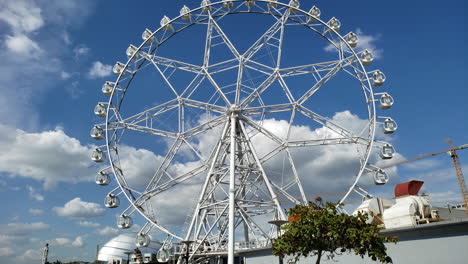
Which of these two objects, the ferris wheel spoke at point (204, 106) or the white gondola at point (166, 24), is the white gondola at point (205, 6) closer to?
the white gondola at point (166, 24)

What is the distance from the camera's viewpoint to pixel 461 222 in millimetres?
23500

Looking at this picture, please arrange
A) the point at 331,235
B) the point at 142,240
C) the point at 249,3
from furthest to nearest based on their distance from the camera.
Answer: the point at 249,3, the point at 142,240, the point at 331,235

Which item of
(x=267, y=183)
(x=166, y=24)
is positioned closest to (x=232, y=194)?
(x=267, y=183)

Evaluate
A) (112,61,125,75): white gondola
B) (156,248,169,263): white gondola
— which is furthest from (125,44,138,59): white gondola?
(156,248,169,263): white gondola

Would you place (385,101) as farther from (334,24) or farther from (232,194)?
(232,194)

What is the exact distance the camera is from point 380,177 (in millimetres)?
36531

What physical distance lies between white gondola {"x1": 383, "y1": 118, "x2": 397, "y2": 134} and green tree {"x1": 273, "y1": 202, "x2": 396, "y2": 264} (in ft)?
53.6

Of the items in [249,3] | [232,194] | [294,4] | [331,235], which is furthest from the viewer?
[294,4]

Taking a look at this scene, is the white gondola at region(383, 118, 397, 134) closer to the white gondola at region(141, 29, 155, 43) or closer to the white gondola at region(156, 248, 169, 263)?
the white gondola at region(156, 248, 169, 263)

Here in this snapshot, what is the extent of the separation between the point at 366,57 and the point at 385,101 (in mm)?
4761

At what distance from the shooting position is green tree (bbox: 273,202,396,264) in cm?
2156

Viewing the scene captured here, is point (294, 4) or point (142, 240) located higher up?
point (294, 4)

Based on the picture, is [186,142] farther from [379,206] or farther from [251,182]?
[379,206]

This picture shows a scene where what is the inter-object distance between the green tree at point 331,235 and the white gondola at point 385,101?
17001 mm
